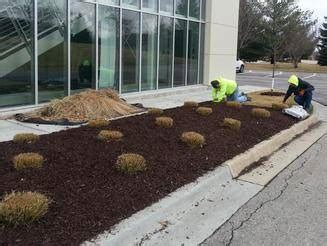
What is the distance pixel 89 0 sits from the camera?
40.1ft

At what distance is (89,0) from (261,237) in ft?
29.8

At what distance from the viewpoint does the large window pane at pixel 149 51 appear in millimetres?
14836

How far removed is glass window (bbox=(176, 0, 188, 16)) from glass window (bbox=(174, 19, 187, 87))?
11.1 inches

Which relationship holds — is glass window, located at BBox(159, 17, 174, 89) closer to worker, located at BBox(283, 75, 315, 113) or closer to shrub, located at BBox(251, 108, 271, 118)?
worker, located at BBox(283, 75, 315, 113)

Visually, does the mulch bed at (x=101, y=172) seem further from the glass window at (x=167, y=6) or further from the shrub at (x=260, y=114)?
the glass window at (x=167, y=6)

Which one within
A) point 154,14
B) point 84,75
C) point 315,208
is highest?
point 154,14

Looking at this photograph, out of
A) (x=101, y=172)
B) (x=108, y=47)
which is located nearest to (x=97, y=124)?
(x=101, y=172)

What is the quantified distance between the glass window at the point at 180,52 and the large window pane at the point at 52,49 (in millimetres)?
6023

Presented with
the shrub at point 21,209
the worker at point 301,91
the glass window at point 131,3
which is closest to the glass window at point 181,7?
the glass window at point 131,3

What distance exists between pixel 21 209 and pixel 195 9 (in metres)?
14.8

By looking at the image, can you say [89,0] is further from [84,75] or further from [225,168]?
[225,168]

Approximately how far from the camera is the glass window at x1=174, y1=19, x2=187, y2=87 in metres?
16.8

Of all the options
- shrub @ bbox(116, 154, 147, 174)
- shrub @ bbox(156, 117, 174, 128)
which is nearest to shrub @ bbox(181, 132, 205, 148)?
shrub @ bbox(156, 117, 174, 128)

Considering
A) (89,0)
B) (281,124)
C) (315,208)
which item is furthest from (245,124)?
(89,0)
